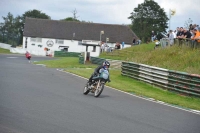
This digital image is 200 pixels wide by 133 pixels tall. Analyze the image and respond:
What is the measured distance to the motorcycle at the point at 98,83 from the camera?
17531 mm

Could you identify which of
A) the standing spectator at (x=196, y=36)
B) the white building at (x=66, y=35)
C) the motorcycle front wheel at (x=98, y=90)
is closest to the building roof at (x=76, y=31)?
the white building at (x=66, y=35)

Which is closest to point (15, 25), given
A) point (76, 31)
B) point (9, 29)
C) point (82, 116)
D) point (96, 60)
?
point (9, 29)

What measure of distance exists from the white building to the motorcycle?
80.4 m

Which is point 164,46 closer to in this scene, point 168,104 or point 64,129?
point 168,104

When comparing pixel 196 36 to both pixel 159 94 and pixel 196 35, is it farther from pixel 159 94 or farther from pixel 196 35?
pixel 159 94

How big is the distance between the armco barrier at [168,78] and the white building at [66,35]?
70.9m

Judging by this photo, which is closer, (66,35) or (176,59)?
(176,59)

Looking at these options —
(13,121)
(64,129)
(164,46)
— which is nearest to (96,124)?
(64,129)

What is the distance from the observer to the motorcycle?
1753 centimetres

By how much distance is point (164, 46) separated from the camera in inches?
1409

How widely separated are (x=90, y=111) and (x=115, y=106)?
216cm

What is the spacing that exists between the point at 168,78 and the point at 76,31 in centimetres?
8024

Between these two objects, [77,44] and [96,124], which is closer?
[96,124]

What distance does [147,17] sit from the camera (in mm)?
103625
